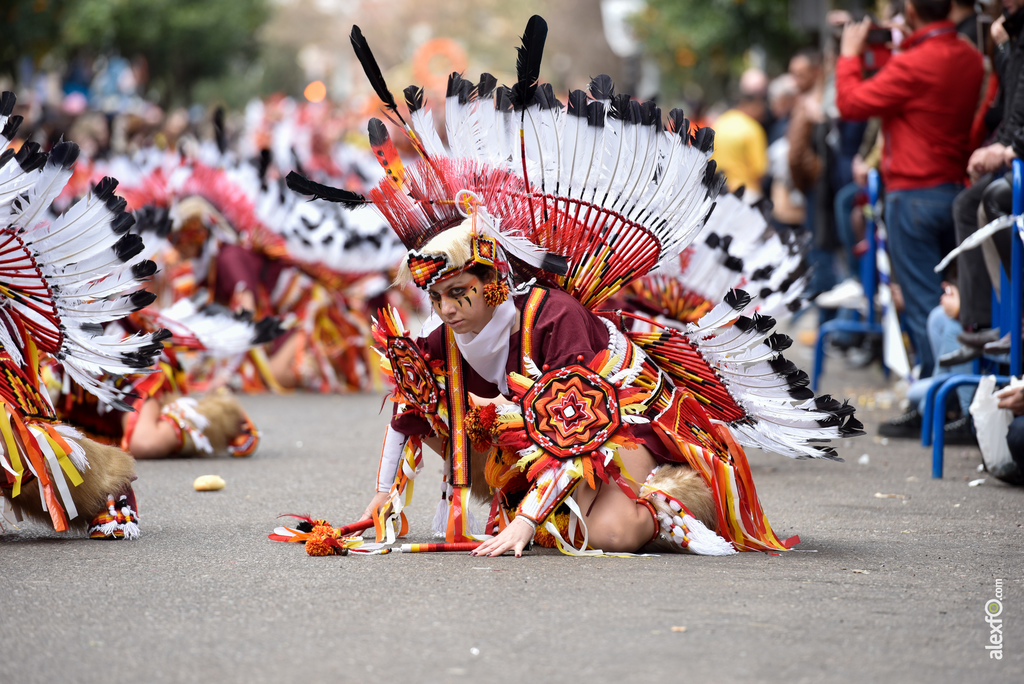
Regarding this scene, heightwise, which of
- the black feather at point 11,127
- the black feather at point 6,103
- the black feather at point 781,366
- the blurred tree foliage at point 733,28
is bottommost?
the black feather at point 781,366

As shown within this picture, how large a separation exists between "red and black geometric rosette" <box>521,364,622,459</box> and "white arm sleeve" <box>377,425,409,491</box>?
521 millimetres

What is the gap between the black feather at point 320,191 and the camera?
3.84 meters

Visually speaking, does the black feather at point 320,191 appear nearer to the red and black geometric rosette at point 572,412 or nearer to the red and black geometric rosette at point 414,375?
the red and black geometric rosette at point 414,375

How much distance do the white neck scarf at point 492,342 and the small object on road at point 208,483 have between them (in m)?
1.83

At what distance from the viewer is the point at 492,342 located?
3840mm

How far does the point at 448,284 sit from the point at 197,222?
15.7 ft

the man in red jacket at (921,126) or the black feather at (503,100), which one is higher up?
the man in red jacket at (921,126)

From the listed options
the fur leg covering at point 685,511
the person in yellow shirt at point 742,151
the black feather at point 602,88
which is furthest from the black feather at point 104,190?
the person in yellow shirt at point 742,151

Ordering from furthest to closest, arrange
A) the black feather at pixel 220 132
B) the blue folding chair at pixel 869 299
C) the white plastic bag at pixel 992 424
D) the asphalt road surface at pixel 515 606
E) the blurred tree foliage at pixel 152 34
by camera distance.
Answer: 1. the blurred tree foliage at pixel 152 34
2. the black feather at pixel 220 132
3. the blue folding chair at pixel 869 299
4. the white plastic bag at pixel 992 424
5. the asphalt road surface at pixel 515 606

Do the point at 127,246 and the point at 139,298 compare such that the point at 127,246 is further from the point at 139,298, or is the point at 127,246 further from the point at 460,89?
the point at 460,89

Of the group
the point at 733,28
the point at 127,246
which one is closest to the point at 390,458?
the point at 127,246

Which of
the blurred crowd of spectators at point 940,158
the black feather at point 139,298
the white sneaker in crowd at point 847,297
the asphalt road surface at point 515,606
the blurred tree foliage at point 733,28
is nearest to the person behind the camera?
the asphalt road surface at point 515,606

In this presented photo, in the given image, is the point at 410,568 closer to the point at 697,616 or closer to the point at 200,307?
the point at 697,616

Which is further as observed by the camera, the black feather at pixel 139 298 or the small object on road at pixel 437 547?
the black feather at pixel 139 298
